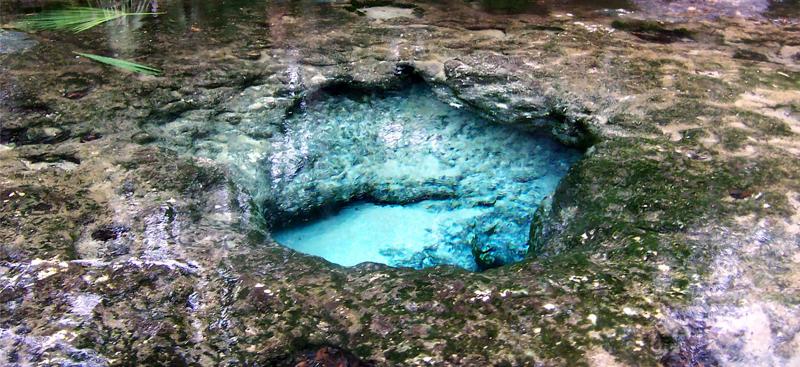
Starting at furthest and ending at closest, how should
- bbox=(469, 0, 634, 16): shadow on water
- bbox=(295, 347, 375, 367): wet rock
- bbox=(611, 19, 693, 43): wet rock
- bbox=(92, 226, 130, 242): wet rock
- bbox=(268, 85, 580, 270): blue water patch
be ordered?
1. bbox=(469, 0, 634, 16): shadow on water
2. bbox=(611, 19, 693, 43): wet rock
3. bbox=(268, 85, 580, 270): blue water patch
4. bbox=(92, 226, 130, 242): wet rock
5. bbox=(295, 347, 375, 367): wet rock

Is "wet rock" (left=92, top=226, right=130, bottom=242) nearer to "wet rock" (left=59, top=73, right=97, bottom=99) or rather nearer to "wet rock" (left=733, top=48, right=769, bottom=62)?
A: "wet rock" (left=59, top=73, right=97, bottom=99)

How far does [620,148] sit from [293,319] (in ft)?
3.57

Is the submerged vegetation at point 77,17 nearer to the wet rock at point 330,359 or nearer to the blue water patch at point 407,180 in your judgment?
the blue water patch at point 407,180

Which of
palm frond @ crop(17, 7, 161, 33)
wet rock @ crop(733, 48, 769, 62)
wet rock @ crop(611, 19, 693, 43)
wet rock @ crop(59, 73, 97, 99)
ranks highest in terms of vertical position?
palm frond @ crop(17, 7, 161, 33)

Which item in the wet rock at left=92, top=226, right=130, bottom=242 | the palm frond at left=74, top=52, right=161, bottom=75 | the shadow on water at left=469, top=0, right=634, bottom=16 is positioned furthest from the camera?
the shadow on water at left=469, top=0, right=634, bottom=16

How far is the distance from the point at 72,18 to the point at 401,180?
64.9 inches

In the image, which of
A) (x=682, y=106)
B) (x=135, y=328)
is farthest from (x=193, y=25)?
(x=682, y=106)

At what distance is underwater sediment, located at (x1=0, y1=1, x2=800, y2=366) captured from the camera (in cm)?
136

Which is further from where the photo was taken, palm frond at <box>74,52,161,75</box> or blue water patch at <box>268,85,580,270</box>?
palm frond at <box>74,52,161,75</box>

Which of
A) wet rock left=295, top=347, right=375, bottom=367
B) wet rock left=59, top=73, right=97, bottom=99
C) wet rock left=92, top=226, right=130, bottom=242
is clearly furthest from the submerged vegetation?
wet rock left=295, top=347, right=375, bottom=367

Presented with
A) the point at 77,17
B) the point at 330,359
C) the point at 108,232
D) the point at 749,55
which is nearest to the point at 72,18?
the point at 77,17

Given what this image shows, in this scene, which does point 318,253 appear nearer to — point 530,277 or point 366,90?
point 366,90

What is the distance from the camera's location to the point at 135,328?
1.38 metres

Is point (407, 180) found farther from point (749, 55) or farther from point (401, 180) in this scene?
point (749, 55)
